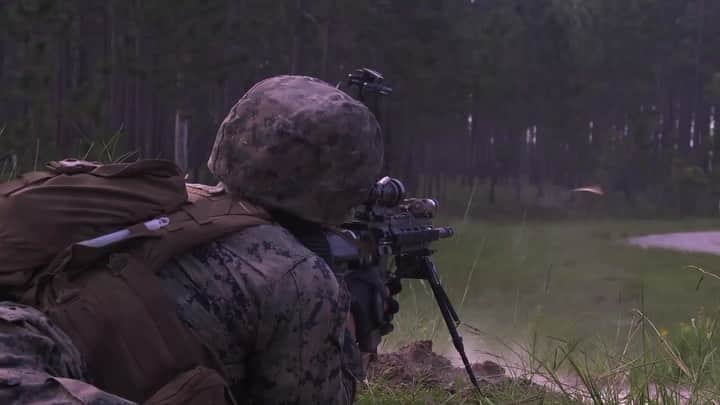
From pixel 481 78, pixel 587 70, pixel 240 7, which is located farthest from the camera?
pixel 587 70

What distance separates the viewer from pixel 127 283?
1.74 metres

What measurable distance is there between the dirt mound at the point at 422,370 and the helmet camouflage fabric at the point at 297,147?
198 cm

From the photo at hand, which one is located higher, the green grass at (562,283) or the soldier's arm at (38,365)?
the soldier's arm at (38,365)

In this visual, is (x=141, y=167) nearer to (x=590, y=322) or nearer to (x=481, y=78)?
(x=590, y=322)

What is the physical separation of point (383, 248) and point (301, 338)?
1.35 m

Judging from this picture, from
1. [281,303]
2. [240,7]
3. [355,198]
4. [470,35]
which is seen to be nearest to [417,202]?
[355,198]

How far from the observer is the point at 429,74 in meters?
27.9

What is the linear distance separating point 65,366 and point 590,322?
28.3 feet

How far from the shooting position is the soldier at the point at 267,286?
63.9 inches

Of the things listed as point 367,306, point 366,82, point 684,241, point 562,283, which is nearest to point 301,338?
point 367,306

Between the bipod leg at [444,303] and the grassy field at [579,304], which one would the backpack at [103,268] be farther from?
the bipod leg at [444,303]

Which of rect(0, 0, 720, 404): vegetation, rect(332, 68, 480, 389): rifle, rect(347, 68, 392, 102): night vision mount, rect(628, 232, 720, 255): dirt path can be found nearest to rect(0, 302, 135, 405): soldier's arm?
rect(332, 68, 480, 389): rifle

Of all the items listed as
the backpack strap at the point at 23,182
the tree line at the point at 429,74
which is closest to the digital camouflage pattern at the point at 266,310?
the backpack strap at the point at 23,182

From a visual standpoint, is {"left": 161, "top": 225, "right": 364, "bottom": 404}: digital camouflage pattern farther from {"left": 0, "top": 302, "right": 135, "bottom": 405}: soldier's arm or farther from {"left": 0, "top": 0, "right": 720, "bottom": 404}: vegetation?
{"left": 0, "top": 0, "right": 720, "bottom": 404}: vegetation
